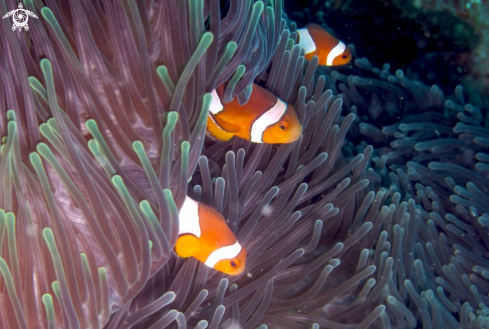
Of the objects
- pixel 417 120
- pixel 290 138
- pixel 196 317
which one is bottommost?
pixel 196 317

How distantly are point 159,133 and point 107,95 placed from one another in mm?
200

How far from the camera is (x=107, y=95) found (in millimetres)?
1263

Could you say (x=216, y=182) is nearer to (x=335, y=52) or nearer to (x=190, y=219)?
(x=190, y=219)

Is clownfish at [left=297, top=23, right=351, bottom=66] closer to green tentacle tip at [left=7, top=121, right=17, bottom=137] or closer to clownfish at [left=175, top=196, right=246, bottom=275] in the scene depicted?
clownfish at [left=175, top=196, right=246, bottom=275]

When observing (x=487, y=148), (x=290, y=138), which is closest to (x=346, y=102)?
(x=487, y=148)

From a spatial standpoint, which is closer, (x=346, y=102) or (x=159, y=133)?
(x=159, y=133)

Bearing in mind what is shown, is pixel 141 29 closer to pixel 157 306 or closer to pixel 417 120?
pixel 157 306

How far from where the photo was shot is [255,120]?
1.78 metres

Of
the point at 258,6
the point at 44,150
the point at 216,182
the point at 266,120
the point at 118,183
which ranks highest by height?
the point at 258,6

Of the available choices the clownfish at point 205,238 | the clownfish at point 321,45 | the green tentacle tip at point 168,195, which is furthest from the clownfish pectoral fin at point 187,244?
the clownfish at point 321,45

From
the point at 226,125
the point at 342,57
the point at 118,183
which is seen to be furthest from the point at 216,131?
the point at 342,57

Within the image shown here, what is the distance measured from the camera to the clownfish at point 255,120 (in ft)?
5.70

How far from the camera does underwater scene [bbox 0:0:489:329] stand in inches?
46.8

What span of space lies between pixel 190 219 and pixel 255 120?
1.85 feet
